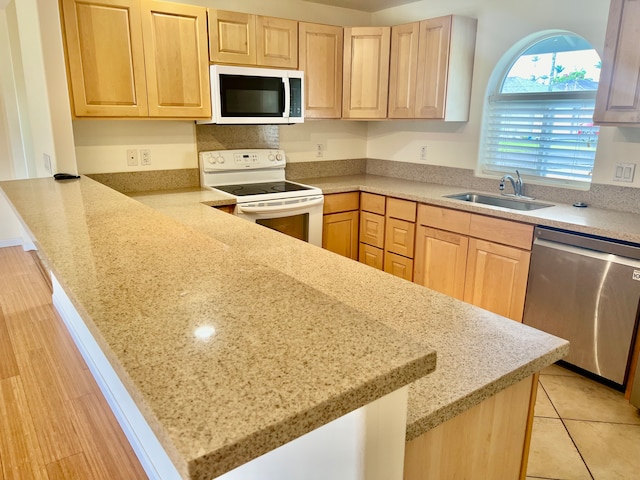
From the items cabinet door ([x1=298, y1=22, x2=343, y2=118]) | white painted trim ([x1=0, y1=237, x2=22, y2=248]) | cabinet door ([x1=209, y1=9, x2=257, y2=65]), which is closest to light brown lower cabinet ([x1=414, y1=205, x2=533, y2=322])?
cabinet door ([x1=298, y1=22, x2=343, y2=118])

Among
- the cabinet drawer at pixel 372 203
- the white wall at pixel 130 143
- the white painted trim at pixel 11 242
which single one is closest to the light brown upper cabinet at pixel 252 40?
the white wall at pixel 130 143

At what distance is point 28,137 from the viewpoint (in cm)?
440

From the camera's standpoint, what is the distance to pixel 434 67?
3.29 metres

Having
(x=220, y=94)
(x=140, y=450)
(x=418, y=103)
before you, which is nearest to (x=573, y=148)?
(x=418, y=103)

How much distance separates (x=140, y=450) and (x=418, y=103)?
2856 mm

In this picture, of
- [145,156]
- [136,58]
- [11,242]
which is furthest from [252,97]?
[11,242]

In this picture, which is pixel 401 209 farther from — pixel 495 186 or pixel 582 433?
pixel 582 433

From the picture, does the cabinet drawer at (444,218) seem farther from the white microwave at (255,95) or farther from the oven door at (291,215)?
the white microwave at (255,95)

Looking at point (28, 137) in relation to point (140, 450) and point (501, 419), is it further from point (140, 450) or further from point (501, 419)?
point (501, 419)

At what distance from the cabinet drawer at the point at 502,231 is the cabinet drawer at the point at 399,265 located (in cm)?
65

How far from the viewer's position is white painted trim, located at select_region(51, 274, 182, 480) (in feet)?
5.30

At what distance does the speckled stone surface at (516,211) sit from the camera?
7.73ft

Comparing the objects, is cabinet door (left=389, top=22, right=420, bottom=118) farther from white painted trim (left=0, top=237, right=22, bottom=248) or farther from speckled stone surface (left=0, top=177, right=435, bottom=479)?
white painted trim (left=0, top=237, right=22, bottom=248)

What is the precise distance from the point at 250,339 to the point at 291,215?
256 cm
